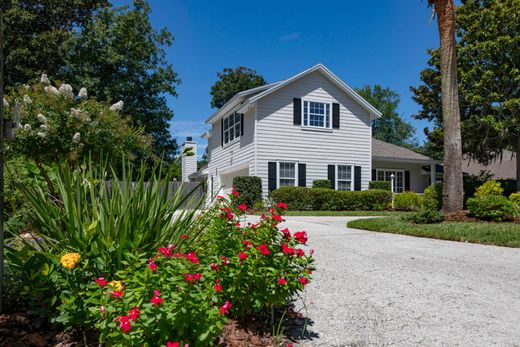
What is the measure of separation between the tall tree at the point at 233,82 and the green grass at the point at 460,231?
1291 inches

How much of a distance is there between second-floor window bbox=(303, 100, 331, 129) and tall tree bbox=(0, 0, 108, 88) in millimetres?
14239

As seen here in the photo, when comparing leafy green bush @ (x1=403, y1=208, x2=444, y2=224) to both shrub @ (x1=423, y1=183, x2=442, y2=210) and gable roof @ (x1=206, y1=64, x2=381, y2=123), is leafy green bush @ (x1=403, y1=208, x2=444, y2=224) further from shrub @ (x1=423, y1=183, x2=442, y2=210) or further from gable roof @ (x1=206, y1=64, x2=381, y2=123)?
gable roof @ (x1=206, y1=64, x2=381, y2=123)

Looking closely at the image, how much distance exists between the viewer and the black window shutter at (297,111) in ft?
56.2

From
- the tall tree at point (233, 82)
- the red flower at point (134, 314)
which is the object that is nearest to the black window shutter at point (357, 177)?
the red flower at point (134, 314)

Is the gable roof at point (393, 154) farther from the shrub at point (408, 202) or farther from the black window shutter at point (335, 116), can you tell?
the black window shutter at point (335, 116)

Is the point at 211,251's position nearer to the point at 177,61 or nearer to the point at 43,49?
the point at 43,49

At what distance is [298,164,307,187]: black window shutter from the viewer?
1689cm

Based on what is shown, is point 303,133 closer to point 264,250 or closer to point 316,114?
point 316,114

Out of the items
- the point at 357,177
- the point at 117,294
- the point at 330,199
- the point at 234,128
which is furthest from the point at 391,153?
the point at 117,294

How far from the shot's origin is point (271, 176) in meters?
16.5

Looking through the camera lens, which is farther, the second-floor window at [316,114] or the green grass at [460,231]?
the second-floor window at [316,114]

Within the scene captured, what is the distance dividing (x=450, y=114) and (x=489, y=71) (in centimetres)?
899

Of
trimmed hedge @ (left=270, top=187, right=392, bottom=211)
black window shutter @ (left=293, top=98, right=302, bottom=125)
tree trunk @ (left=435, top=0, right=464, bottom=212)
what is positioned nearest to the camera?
tree trunk @ (left=435, top=0, right=464, bottom=212)

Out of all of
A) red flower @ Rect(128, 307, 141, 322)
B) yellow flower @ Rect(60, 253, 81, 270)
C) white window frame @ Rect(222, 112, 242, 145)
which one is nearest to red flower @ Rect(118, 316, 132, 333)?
red flower @ Rect(128, 307, 141, 322)
